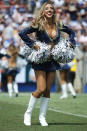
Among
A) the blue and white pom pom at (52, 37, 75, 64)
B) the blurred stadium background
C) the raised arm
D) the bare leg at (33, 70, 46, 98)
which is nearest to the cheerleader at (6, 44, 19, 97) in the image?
the blurred stadium background

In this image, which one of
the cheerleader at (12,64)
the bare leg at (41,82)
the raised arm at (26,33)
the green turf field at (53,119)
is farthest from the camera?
the cheerleader at (12,64)

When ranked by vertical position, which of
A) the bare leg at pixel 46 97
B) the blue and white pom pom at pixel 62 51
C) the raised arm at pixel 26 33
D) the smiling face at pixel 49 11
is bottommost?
the bare leg at pixel 46 97

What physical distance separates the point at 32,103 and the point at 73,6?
13.1 meters

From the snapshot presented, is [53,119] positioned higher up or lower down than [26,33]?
lower down

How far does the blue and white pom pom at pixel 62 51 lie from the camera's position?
722 cm

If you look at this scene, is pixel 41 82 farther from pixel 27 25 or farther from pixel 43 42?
pixel 27 25

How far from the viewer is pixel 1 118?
8.24 meters

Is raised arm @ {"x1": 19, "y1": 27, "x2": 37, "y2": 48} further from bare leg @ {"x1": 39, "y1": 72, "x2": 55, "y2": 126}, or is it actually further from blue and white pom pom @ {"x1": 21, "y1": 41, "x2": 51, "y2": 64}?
bare leg @ {"x1": 39, "y1": 72, "x2": 55, "y2": 126}

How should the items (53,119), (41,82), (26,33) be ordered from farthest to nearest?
1. (53,119)
2. (26,33)
3. (41,82)

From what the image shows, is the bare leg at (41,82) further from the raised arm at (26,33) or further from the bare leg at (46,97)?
the raised arm at (26,33)

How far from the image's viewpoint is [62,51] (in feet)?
23.9

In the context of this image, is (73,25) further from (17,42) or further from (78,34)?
(17,42)

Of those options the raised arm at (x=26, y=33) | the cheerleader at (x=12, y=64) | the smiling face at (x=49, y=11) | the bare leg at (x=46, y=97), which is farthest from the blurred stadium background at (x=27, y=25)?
the smiling face at (x=49, y=11)

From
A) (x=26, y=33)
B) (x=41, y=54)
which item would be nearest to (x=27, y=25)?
(x=26, y=33)
